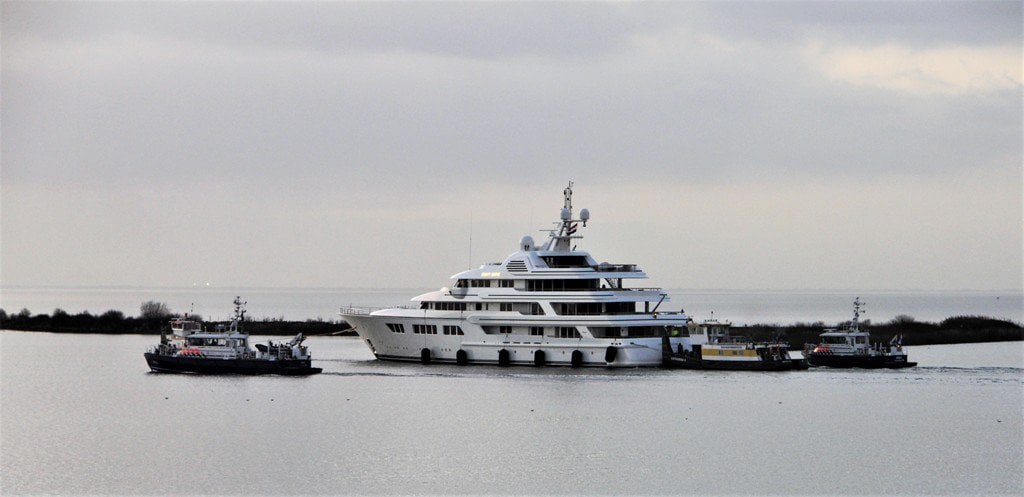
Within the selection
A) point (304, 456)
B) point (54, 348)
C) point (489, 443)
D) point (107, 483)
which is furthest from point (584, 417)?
point (54, 348)

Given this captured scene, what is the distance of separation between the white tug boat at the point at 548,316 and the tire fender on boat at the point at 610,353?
0.05 metres

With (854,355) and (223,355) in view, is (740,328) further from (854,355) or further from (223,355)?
(223,355)

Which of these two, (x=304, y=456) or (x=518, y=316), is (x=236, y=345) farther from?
(x=304, y=456)

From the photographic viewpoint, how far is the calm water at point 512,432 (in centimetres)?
4131

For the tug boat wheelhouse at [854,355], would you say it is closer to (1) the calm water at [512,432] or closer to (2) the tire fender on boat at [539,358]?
(1) the calm water at [512,432]

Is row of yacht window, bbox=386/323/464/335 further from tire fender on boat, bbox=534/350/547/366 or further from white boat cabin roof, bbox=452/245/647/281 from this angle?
tire fender on boat, bbox=534/350/547/366

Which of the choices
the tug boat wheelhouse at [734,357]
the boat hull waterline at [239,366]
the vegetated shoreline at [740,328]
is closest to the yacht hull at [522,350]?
the tug boat wheelhouse at [734,357]

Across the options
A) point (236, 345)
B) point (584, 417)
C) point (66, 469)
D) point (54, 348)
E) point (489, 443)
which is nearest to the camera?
point (66, 469)

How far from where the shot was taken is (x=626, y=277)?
71250 millimetres

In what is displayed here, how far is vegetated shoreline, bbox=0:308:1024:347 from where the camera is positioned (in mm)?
104625

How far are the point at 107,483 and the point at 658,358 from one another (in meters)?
37.4

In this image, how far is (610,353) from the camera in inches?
2785

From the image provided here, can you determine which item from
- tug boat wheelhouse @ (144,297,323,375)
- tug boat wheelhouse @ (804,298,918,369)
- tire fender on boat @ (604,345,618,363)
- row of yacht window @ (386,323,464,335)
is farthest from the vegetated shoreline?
tug boat wheelhouse @ (144,297,323,375)

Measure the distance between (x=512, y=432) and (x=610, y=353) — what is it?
20823 mm
